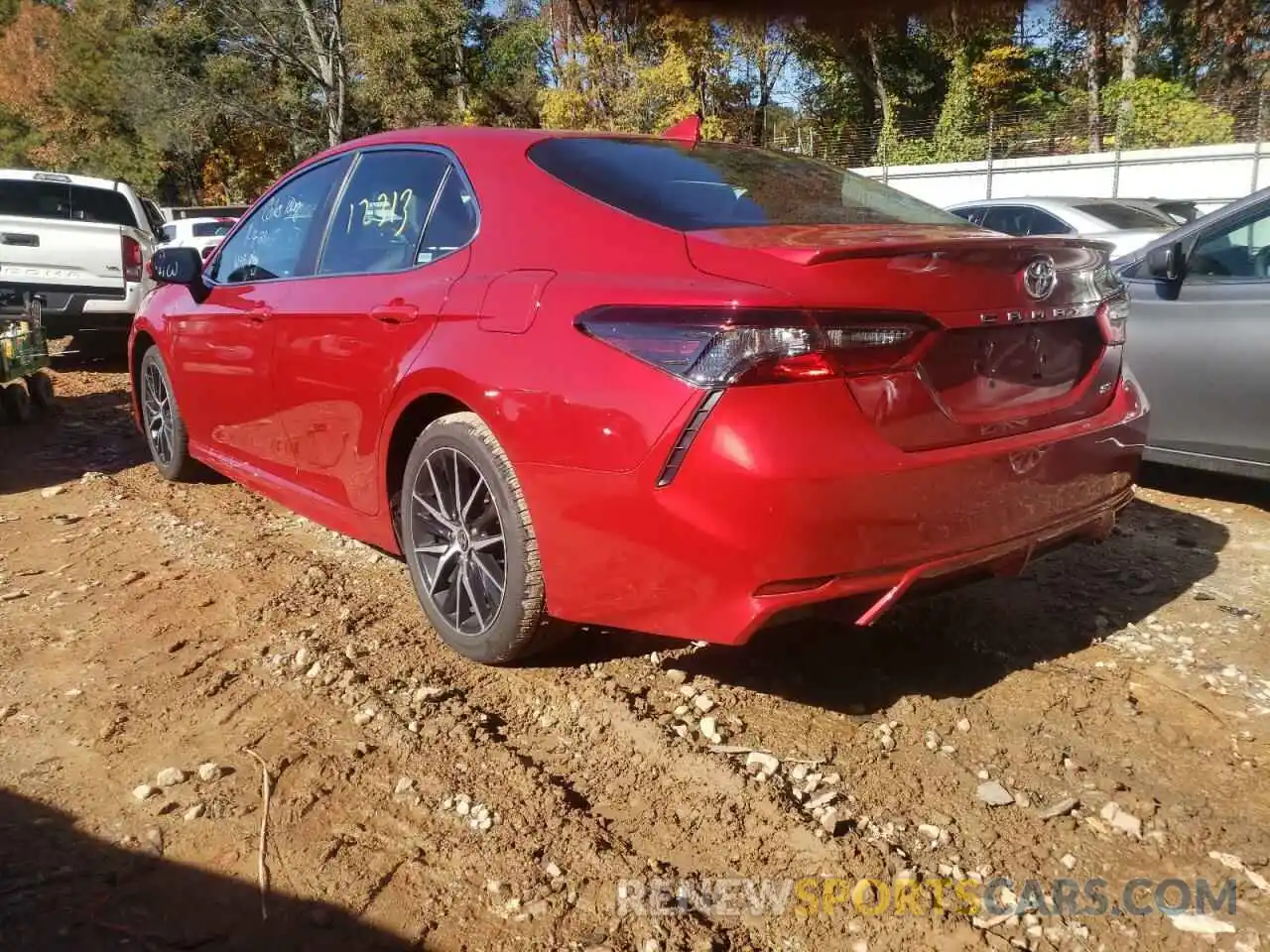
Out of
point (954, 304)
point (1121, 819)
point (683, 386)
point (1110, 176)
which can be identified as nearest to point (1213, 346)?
point (954, 304)

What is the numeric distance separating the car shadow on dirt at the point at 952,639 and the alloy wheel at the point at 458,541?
38 cm

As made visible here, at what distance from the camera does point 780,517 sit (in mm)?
2299

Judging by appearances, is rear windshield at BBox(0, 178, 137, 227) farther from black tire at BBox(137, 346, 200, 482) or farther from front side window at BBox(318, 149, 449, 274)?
front side window at BBox(318, 149, 449, 274)

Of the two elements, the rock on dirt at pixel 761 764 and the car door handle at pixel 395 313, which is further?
the car door handle at pixel 395 313

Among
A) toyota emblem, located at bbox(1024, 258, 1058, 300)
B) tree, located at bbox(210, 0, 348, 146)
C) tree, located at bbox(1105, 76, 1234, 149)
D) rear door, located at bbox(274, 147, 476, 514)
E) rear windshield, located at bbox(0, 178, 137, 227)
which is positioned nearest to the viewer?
toyota emblem, located at bbox(1024, 258, 1058, 300)

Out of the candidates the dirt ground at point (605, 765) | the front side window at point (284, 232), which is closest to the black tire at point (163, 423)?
the front side window at point (284, 232)

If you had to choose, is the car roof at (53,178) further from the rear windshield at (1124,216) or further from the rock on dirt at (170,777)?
the rear windshield at (1124,216)

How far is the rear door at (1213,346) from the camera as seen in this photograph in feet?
14.3

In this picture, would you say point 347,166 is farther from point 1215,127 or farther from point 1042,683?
point 1215,127

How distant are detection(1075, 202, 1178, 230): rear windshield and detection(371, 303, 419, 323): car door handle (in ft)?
25.4

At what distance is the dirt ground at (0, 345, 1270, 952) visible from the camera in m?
2.09

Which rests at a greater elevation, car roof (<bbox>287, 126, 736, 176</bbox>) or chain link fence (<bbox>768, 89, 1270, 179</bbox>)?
chain link fence (<bbox>768, 89, 1270, 179</bbox>)

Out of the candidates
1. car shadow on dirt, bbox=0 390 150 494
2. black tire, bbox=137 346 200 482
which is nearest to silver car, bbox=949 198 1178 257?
black tire, bbox=137 346 200 482

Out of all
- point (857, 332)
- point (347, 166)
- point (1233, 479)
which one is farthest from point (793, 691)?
point (1233, 479)
